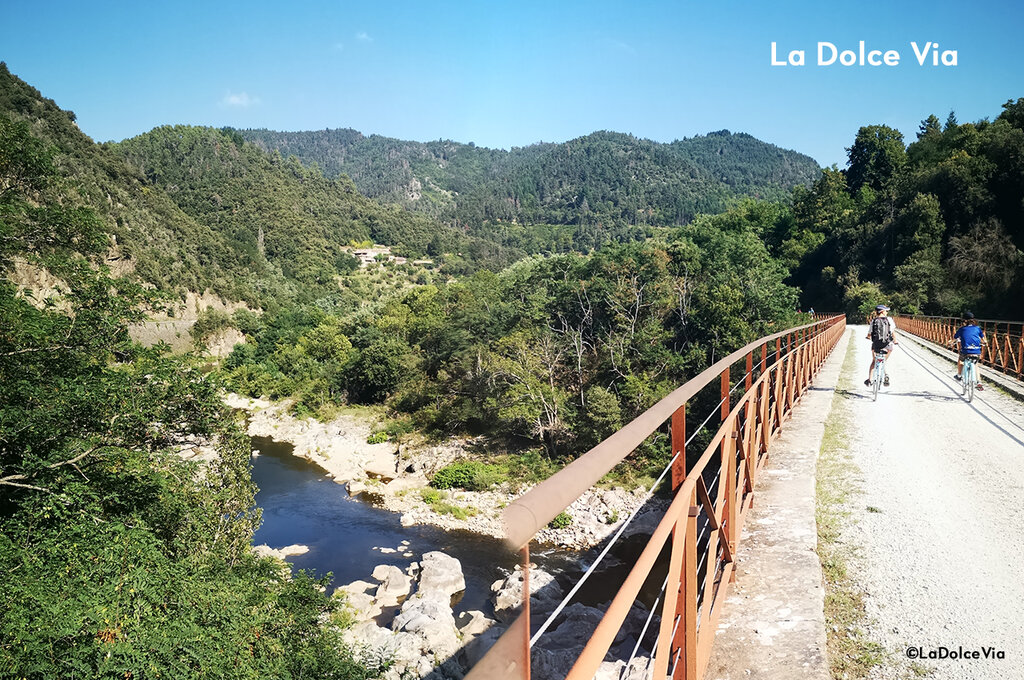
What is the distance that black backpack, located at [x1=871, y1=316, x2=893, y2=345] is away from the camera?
10672mm

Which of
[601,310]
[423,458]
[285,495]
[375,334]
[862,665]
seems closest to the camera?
[862,665]

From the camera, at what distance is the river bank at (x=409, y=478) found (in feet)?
80.1

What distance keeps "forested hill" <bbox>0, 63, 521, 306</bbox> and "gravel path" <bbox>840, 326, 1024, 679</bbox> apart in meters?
24.4

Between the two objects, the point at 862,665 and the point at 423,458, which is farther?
the point at 423,458

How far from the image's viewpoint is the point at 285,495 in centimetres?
3008

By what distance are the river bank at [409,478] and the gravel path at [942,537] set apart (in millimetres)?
11700

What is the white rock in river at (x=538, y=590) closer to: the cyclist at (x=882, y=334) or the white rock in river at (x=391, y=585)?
the white rock in river at (x=391, y=585)

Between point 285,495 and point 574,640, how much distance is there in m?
19.8

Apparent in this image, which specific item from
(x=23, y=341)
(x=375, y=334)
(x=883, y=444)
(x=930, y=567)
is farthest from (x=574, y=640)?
(x=375, y=334)

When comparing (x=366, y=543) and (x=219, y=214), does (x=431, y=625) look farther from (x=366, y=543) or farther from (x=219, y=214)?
(x=219, y=214)

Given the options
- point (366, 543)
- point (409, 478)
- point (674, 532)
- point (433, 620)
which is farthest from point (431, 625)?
point (674, 532)

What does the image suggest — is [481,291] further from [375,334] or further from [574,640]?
[574,640]

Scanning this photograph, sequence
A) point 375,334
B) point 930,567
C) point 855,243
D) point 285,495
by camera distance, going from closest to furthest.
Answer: point 930,567
point 285,495
point 375,334
point 855,243

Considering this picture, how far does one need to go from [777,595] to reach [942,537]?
5.82 ft
